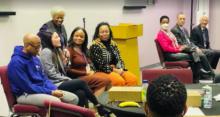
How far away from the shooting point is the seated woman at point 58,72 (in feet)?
14.3

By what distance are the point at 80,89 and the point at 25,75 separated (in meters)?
0.85

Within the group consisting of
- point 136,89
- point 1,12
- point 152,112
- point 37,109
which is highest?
point 1,12

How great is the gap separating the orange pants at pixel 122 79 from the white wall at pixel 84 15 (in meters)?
1.31

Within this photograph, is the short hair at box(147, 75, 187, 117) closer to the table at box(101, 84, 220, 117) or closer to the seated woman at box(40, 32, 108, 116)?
the table at box(101, 84, 220, 117)

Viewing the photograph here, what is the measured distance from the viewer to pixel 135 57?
6633 mm

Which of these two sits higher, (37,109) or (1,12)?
(1,12)

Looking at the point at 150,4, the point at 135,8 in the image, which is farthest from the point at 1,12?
the point at 150,4

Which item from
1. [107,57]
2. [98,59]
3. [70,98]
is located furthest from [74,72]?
[70,98]

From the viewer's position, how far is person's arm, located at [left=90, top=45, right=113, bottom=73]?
16.6 ft

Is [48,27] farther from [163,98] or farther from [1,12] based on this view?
[163,98]

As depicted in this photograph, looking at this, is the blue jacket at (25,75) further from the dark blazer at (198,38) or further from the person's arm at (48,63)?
the dark blazer at (198,38)

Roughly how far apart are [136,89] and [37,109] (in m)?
1.10

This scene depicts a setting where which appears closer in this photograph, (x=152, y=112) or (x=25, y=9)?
(x=152, y=112)

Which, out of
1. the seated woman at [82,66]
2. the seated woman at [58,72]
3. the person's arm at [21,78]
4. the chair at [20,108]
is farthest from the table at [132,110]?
the seated woman at [82,66]
